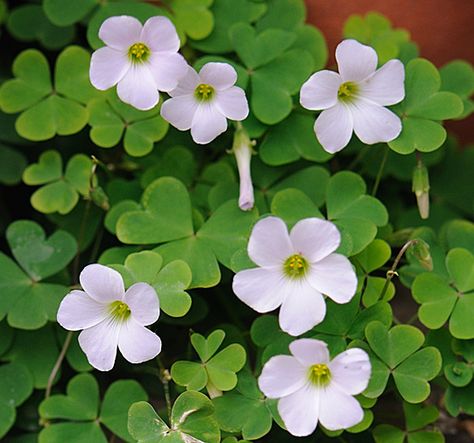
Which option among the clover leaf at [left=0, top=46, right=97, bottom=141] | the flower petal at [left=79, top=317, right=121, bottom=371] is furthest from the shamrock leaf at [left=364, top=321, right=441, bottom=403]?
the clover leaf at [left=0, top=46, right=97, bottom=141]

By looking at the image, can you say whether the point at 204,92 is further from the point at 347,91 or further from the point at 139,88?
the point at 347,91

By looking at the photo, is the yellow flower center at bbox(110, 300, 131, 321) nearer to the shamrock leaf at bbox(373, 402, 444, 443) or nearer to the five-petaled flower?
the five-petaled flower

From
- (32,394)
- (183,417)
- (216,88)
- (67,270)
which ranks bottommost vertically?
(32,394)

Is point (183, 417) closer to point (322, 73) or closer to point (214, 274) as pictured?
point (214, 274)

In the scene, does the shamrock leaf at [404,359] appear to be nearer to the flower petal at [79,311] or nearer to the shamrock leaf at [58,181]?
the flower petal at [79,311]

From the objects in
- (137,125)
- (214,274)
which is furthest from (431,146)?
(137,125)

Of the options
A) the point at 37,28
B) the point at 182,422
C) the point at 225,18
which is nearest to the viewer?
the point at 182,422

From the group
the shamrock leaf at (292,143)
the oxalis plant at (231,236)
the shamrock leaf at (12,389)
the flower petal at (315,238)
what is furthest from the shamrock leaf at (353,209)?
the shamrock leaf at (12,389)

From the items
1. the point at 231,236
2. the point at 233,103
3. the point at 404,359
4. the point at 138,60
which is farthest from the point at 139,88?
the point at 404,359
